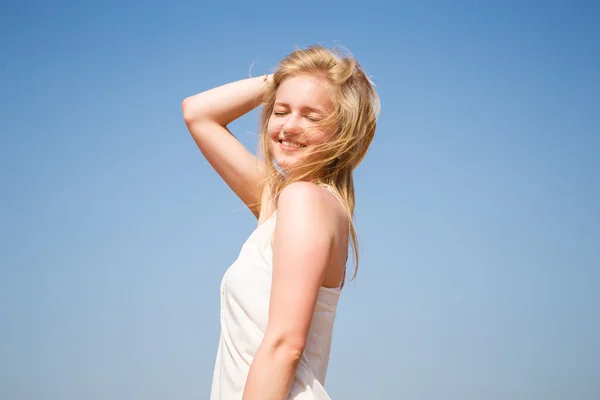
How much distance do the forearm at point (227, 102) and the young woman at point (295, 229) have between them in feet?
0.04

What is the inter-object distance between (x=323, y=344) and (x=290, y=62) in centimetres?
118

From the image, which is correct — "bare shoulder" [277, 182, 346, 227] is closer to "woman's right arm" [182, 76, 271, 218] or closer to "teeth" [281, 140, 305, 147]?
"teeth" [281, 140, 305, 147]

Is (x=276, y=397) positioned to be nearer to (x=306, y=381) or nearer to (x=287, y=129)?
(x=306, y=381)

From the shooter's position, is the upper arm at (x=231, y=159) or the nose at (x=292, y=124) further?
the upper arm at (x=231, y=159)

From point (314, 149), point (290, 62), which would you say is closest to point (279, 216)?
point (314, 149)

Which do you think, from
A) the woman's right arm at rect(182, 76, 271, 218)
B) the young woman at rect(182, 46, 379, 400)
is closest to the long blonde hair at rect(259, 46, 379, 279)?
the young woman at rect(182, 46, 379, 400)

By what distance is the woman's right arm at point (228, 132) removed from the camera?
3.37 meters

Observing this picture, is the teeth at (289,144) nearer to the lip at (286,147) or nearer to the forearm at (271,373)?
the lip at (286,147)

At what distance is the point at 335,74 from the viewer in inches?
113

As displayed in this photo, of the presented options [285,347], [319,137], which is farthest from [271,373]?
[319,137]

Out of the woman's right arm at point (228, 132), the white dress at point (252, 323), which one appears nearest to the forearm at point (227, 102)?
the woman's right arm at point (228, 132)

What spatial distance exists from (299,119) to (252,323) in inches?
31.5

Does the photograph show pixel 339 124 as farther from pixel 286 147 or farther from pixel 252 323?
pixel 252 323

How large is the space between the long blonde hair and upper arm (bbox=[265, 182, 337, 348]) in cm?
28
